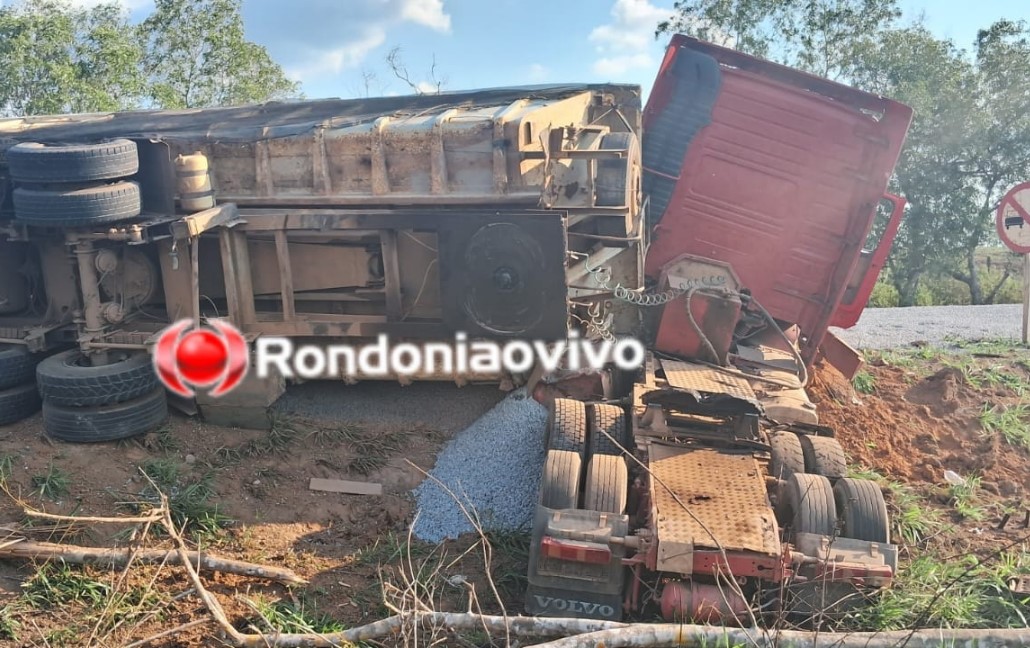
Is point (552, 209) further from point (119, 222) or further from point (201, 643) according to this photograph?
point (201, 643)

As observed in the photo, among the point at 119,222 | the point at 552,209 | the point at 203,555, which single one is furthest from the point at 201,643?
the point at 552,209

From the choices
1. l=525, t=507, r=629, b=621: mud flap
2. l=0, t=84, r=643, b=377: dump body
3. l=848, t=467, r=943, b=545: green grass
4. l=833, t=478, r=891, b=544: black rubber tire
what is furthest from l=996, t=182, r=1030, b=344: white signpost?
l=525, t=507, r=629, b=621: mud flap

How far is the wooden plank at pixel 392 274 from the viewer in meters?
5.71

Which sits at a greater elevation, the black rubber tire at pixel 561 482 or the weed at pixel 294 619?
the black rubber tire at pixel 561 482

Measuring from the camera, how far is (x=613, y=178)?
549 cm

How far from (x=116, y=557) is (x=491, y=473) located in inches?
95.1

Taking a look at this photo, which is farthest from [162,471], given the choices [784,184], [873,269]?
[873,269]

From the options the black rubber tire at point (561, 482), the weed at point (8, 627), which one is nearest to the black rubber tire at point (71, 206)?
the weed at point (8, 627)

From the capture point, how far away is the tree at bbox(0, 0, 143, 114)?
52.1ft

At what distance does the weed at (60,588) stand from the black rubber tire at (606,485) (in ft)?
8.52

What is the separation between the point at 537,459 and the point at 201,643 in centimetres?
257

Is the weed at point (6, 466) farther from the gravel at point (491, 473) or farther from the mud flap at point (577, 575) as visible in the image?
the mud flap at point (577, 575)

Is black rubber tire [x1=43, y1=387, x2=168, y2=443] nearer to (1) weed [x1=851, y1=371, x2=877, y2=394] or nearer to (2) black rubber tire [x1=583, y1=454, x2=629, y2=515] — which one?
(2) black rubber tire [x1=583, y1=454, x2=629, y2=515]
